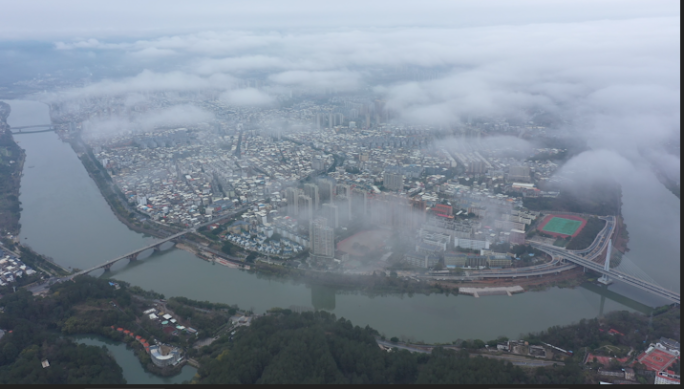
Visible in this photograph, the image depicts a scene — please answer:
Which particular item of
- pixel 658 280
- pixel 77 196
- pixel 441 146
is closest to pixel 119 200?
pixel 77 196

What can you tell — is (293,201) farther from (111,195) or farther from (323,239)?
(111,195)

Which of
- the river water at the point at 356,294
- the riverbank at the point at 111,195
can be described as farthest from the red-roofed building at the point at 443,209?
the riverbank at the point at 111,195

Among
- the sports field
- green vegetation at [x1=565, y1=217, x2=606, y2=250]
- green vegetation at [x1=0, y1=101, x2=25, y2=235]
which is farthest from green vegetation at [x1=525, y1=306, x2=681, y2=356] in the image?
green vegetation at [x1=0, y1=101, x2=25, y2=235]

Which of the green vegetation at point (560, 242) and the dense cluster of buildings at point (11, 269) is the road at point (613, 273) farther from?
the dense cluster of buildings at point (11, 269)

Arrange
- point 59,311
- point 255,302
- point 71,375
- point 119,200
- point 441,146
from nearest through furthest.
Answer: point 71,375 < point 59,311 < point 255,302 < point 119,200 < point 441,146

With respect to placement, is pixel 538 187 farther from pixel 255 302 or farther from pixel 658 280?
pixel 255 302

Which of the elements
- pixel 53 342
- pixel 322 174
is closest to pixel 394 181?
pixel 322 174
